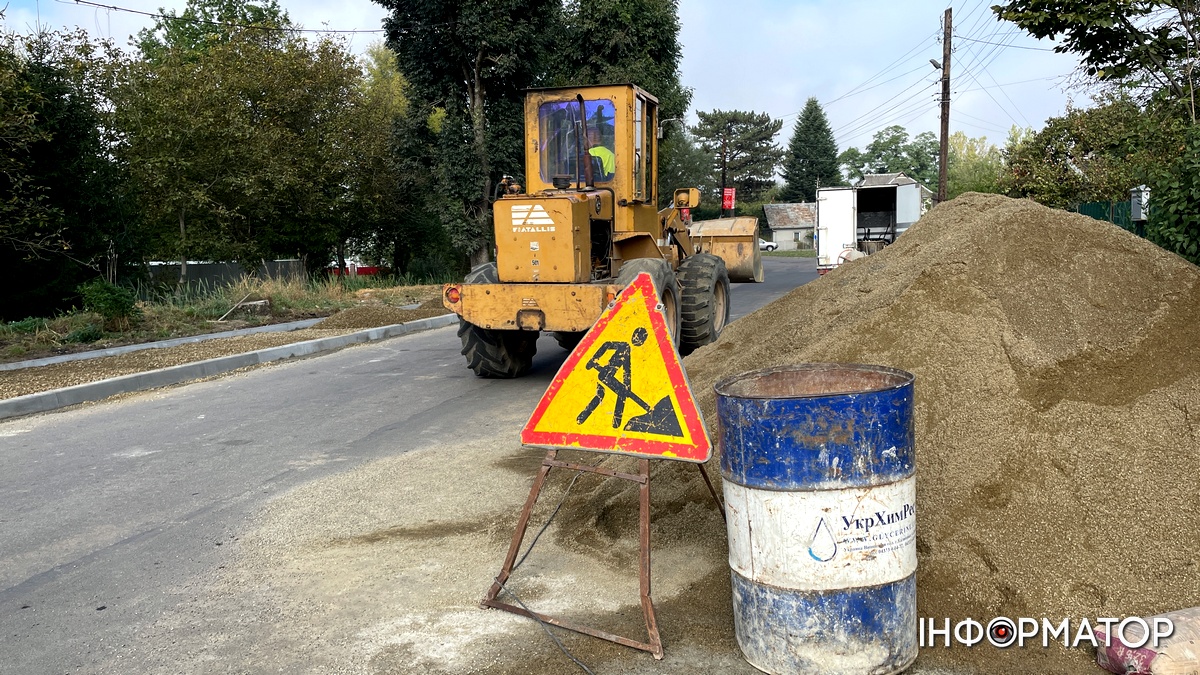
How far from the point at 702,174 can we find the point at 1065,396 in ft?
228

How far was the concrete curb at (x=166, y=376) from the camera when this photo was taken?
A: 30.5ft

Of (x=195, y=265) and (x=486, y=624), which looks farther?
(x=195, y=265)

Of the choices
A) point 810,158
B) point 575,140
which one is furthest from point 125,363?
point 810,158

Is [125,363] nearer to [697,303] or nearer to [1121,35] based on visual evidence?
[697,303]

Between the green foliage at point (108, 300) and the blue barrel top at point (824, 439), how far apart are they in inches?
540

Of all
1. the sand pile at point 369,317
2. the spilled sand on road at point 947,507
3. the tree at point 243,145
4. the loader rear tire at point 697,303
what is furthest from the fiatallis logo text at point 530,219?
the tree at point 243,145

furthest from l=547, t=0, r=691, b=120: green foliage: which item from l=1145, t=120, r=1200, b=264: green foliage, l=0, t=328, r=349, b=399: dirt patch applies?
l=1145, t=120, r=1200, b=264: green foliage

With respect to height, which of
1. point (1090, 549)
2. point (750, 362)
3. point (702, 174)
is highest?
point (702, 174)

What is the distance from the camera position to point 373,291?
924 inches

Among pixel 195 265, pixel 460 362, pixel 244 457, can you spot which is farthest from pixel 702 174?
pixel 244 457

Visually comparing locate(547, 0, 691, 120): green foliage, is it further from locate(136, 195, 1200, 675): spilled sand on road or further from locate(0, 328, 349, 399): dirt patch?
locate(136, 195, 1200, 675): spilled sand on road

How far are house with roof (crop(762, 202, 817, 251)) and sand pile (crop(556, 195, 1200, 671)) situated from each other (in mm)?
79257

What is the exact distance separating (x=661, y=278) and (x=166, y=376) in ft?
20.7

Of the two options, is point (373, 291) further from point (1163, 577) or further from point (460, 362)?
point (1163, 577)
